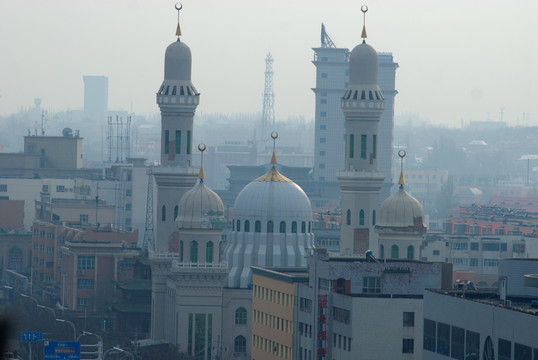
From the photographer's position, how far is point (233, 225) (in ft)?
301

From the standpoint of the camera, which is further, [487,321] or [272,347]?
[272,347]

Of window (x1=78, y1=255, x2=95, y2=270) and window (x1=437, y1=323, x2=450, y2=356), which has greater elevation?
window (x1=78, y1=255, x2=95, y2=270)

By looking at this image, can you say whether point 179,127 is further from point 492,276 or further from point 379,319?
point 379,319

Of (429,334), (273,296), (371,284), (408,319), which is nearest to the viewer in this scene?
(429,334)

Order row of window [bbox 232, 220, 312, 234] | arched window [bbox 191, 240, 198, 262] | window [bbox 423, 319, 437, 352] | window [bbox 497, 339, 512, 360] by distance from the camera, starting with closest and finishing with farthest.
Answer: window [bbox 497, 339, 512, 360] → window [bbox 423, 319, 437, 352] → arched window [bbox 191, 240, 198, 262] → row of window [bbox 232, 220, 312, 234]

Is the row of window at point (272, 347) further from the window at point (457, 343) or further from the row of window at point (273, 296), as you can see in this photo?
the window at point (457, 343)

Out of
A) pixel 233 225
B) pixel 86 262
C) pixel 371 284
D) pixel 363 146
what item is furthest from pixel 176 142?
pixel 371 284

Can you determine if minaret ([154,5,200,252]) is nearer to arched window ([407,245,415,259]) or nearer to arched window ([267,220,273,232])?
arched window ([267,220,273,232])

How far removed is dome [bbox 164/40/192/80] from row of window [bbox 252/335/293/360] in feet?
60.7

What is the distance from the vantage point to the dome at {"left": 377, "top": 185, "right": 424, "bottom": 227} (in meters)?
87.2

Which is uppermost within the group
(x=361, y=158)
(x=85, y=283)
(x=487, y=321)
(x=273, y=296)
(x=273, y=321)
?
(x=361, y=158)

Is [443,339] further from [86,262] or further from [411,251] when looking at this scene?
[86,262]

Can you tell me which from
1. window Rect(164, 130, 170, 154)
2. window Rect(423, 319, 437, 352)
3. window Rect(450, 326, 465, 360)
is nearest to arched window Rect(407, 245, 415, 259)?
window Rect(164, 130, 170, 154)

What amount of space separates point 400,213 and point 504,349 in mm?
36238
